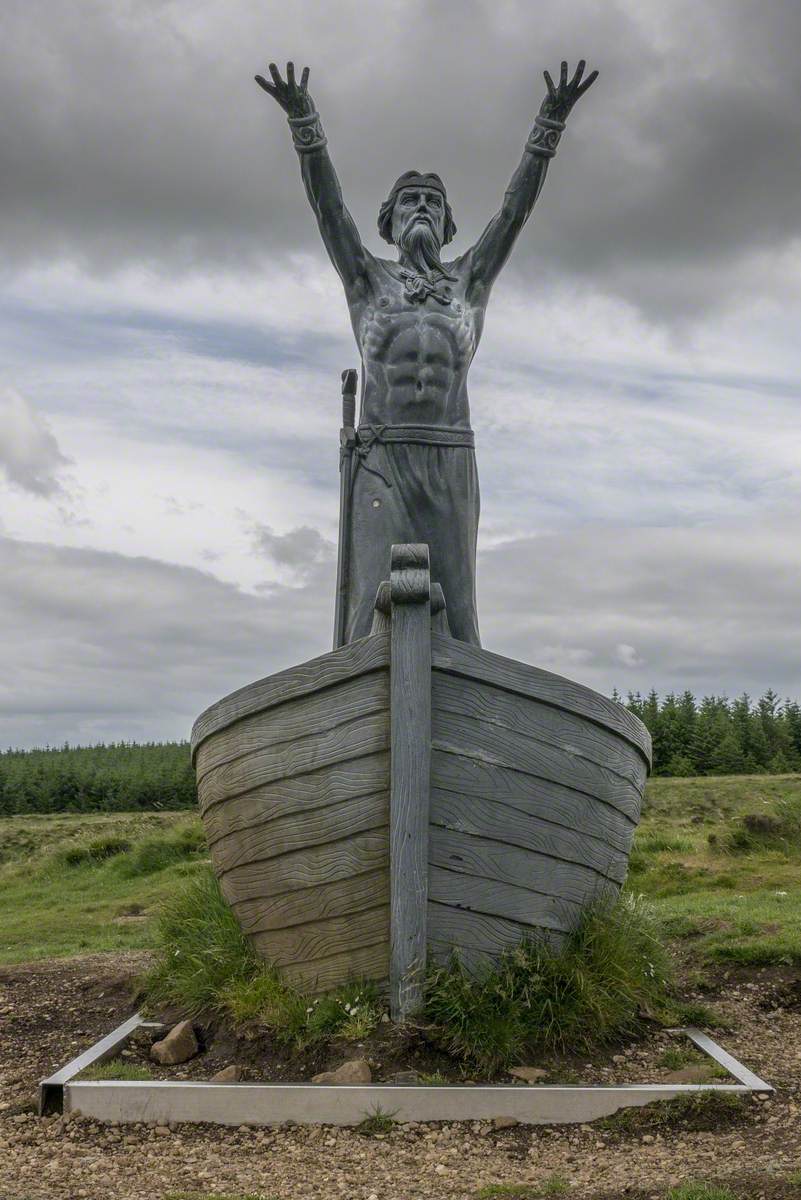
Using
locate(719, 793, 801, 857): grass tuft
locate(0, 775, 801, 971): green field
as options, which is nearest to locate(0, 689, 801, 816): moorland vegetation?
locate(0, 775, 801, 971): green field

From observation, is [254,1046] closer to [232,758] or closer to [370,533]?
[232,758]

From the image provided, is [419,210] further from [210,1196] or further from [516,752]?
[210,1196]

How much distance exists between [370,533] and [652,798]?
1576cm

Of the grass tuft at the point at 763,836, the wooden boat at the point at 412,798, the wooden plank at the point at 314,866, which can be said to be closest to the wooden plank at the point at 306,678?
the wooden boat at the point at 412,798

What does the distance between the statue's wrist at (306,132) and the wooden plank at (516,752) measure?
11.3ft

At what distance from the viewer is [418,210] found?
24.1 feet

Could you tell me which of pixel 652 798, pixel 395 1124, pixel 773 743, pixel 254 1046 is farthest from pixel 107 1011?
pixel 773 743

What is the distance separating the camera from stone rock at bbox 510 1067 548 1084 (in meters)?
5.79

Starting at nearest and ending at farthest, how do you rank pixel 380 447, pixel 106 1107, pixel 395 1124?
pixel 395 1124 → pixel 106 1107 → pixel 380 447

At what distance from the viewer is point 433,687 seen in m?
5.73

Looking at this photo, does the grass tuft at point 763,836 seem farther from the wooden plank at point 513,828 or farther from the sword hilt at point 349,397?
the sword hilt at point 349,397

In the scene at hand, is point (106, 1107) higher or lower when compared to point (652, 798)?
lower

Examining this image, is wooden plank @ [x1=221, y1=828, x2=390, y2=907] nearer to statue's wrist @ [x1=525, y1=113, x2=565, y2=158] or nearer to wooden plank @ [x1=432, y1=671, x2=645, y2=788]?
wooden plank @ [x1=432, y1=671, x2=645, y2=788]

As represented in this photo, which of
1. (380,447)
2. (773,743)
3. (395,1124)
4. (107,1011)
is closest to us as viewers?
(395,1124)
